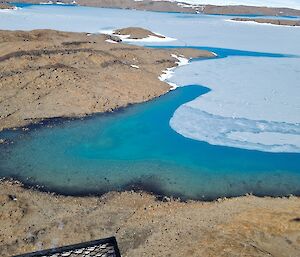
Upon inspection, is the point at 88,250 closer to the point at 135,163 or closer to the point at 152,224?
the point at 152,224

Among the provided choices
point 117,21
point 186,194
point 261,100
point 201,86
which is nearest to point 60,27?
point 117,21

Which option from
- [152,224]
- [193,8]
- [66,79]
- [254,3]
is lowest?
[152,224]

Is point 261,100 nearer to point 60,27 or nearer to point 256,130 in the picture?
point 256,130

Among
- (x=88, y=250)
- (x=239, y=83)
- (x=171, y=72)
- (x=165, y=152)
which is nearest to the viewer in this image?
(x=88, y=250)

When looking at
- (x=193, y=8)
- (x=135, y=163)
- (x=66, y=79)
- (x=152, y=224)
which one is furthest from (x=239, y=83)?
(x=193, y=8)

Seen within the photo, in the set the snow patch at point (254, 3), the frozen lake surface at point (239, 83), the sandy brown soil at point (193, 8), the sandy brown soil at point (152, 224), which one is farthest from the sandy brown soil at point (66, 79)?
the snow patch at point (254, 3)

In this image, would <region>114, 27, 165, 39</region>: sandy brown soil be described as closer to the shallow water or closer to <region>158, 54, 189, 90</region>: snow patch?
<region>158, 54, 189, 90</region>: snow patch
